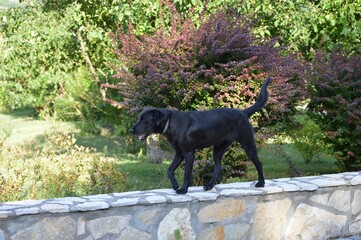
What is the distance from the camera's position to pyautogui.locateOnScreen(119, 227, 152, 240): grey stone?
5.44 meters

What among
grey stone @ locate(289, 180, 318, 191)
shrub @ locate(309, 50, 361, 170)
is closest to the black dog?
grey stone @ locate(289, 180, 318, 191)

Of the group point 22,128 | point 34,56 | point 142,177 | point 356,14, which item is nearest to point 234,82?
point 142,177

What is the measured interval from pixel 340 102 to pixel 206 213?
11.9 ft

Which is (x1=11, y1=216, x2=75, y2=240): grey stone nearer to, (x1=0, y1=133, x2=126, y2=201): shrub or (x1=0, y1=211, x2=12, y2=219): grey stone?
(x1=0, y1=211, x2=12, y2=219): grey stone

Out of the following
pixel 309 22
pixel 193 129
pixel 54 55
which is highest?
pixel 309 22

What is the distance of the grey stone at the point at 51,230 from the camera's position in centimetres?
507

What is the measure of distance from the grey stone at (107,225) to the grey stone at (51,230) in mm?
178

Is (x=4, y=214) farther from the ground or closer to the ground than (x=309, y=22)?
closer to the ground

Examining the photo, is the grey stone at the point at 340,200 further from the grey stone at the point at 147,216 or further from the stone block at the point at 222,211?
the grey stone at the point at 147,216

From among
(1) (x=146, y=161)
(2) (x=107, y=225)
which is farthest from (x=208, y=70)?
(1) (x=146, y=161)

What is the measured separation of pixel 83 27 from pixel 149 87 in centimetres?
401

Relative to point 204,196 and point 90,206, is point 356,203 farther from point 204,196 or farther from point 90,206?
point 90,206

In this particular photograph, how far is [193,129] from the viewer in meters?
5.56

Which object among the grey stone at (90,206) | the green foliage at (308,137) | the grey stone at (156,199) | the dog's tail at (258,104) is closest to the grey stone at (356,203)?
the dog's tail at (258,104)
